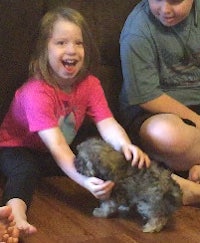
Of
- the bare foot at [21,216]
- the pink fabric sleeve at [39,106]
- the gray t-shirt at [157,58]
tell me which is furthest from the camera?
the gray t-shirt at [157,58]

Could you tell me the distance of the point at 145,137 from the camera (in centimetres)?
193

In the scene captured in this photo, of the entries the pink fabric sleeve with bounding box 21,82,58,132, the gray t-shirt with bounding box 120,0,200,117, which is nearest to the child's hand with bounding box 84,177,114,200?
the pink fabric sleeve with bounding box 21,82,58,132

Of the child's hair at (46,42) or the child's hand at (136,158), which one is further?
the child's hair at (46,42)

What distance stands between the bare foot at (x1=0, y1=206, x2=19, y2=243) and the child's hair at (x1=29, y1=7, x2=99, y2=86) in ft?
1.69

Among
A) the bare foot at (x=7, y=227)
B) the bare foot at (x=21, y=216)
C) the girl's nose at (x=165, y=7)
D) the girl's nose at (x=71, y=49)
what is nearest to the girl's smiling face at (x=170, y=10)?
the girl's nose at (x=165, y=7)

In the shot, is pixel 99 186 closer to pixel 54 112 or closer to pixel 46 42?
pixel 54 112

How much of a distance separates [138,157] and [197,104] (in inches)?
20.9

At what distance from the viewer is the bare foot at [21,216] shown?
1514 millimetres

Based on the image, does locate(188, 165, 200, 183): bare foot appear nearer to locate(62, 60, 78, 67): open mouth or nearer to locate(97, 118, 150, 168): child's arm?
locate(97, 118, 150, 168): child's arm

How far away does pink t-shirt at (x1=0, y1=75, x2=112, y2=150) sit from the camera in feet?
5.81

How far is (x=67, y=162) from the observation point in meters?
1.69

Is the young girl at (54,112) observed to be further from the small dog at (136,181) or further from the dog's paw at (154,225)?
the dog's paw at (154,225)

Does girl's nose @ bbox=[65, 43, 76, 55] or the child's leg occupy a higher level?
girl's nose @ bbox=[65, 43, 76, 55]

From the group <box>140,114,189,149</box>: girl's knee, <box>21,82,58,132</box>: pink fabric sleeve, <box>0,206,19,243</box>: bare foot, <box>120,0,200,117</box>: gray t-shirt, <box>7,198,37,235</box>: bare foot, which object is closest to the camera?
<box>0,206,19,243</box>: bare foot
